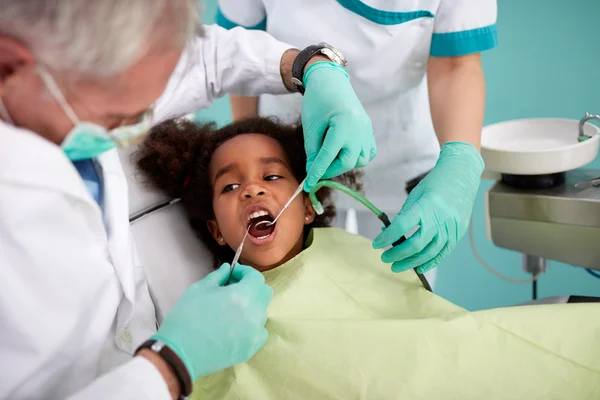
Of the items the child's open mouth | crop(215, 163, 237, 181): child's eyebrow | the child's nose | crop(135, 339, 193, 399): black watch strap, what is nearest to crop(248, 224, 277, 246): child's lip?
the child's open mouth

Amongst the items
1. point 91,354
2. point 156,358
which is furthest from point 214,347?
point 91,354

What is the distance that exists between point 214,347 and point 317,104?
1.97ft

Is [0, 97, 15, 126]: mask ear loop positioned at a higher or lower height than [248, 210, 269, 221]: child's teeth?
higher

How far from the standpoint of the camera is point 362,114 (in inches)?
48.9

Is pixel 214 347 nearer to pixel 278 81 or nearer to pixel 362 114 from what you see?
pixel 362 114

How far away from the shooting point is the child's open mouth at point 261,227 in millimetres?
1436

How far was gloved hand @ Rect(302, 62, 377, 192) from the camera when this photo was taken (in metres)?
1.21

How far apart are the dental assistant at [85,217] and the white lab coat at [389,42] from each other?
0.67m

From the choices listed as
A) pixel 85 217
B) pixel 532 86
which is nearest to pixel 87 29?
pixel 85 217

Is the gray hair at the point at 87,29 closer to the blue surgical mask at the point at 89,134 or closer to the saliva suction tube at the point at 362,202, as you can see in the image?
the blue surgical mask at the point at 89,134

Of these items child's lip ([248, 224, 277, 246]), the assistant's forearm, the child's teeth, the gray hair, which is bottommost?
child's lip ([248, 224, 277, 246])

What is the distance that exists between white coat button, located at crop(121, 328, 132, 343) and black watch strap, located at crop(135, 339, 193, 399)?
311 mm

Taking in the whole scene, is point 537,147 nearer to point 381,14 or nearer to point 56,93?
point 381,14

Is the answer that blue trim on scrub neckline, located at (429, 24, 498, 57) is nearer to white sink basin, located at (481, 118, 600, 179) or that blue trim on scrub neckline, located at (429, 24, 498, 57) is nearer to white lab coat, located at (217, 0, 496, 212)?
white lab coat, located at (217, 0, 496, 212)
